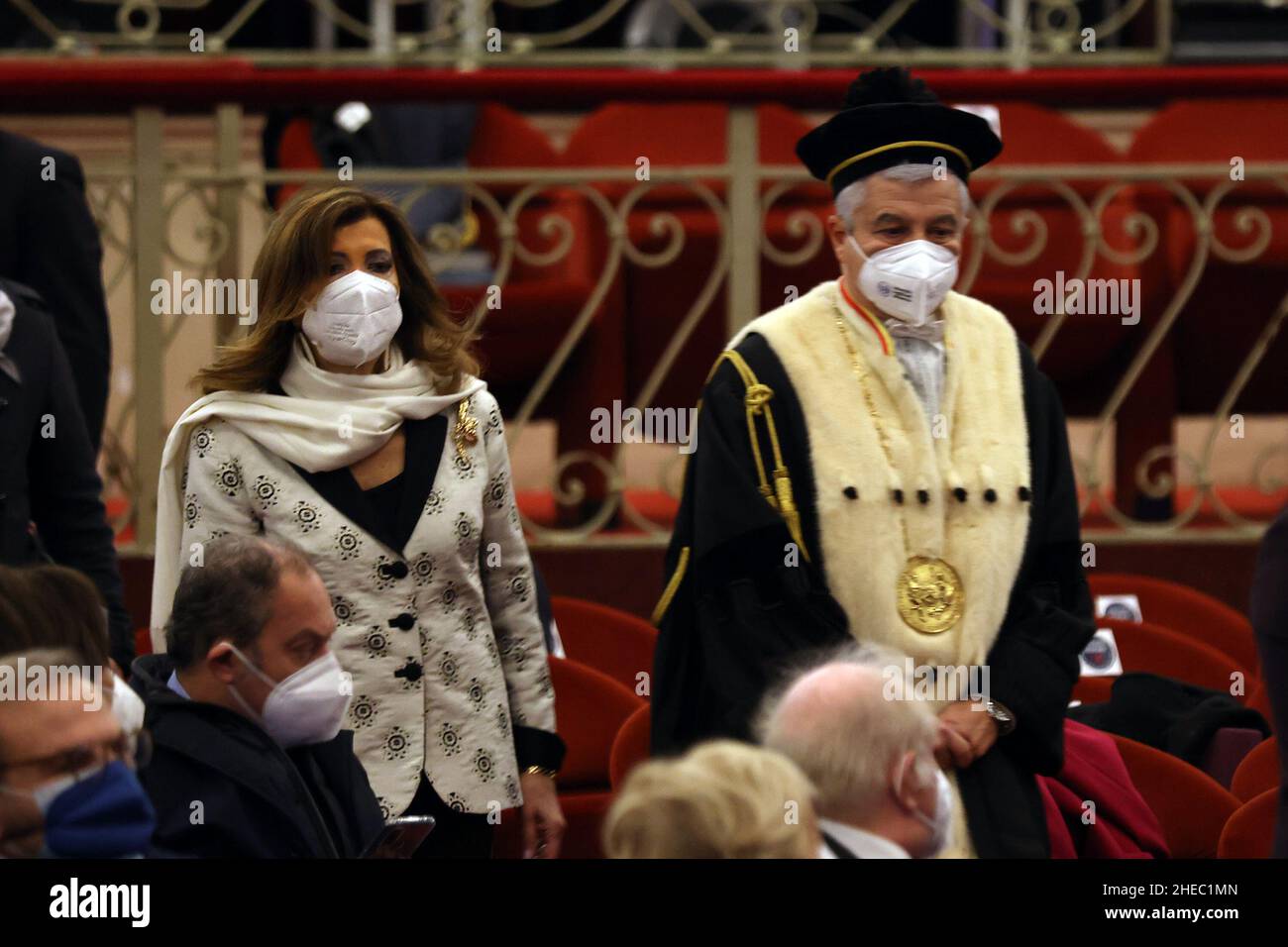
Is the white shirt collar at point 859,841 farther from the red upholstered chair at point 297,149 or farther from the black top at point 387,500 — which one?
the red upholstered chair at point 297,149

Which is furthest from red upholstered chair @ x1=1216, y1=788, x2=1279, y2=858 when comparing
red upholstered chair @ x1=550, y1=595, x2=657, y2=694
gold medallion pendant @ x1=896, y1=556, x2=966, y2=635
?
red upholstered chair @ x1=550, y1=595, x2=657, y2=694

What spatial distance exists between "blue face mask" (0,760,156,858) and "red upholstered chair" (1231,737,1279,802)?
6.41 ft

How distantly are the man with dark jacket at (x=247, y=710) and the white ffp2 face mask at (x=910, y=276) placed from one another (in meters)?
1.01

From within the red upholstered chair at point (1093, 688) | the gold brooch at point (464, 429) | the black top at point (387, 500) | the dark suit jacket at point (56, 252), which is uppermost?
the dark suit jacket at point (56, 252)

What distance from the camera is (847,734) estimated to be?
98.0 inches

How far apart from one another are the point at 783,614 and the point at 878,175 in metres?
0.70

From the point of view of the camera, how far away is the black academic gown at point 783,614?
3162 millimetres

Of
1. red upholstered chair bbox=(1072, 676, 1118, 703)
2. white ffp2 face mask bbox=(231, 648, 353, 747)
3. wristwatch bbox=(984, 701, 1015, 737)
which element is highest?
white ffp2 face mask bbox=(231, 648, 353, 747)

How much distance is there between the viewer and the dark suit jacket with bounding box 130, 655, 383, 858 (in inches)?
106

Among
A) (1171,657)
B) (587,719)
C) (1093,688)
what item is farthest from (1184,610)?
(587,719)

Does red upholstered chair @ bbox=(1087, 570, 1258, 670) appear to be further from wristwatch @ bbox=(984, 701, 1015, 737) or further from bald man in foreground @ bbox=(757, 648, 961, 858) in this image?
bald man in foreground @ bbox=(757, 648, 961, 858)

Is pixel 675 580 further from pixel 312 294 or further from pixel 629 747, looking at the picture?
pixel 312 294

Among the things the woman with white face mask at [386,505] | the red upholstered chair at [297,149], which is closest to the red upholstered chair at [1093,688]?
the woman with white face mask at [386,505]
